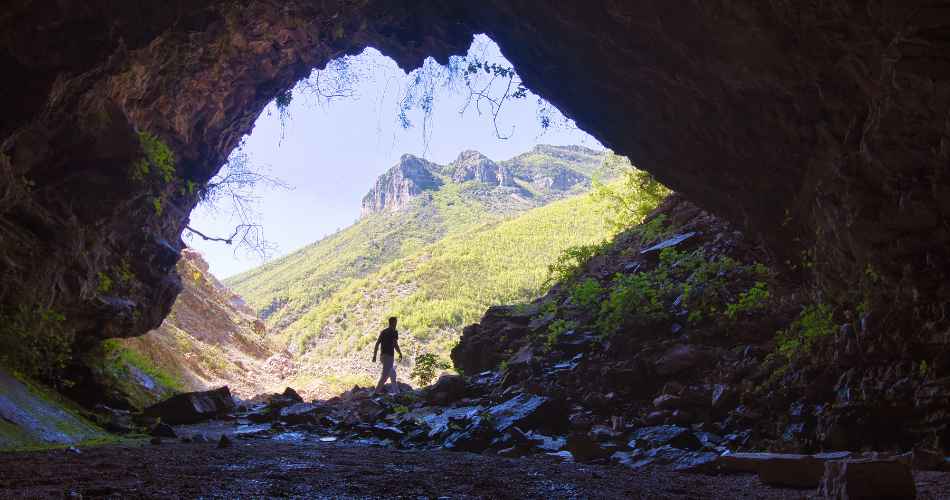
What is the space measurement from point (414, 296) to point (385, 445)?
47.3 meters

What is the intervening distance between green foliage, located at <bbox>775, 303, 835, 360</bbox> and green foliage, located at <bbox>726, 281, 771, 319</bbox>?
0.88 m

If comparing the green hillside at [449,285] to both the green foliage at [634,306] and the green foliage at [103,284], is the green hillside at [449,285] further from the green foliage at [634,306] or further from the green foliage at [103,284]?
the green foliage at [103,284]

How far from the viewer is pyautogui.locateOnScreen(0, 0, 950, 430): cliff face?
5.00 m

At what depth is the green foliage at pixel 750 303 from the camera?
8008 mm

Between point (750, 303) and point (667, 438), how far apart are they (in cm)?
334

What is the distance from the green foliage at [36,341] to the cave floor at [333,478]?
335cm

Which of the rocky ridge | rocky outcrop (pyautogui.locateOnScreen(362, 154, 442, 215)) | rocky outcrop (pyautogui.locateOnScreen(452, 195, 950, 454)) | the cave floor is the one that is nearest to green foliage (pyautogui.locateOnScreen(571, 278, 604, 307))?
rocky outcrop (pyautogui.locateOnScreen(452, 195, 950, 454))

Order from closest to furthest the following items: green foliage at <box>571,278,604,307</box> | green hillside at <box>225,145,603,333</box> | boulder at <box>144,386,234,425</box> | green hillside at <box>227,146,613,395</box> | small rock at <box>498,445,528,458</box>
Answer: small rock at <box>498,445,528,458</box> → boulder at <box>144,386,234,425</box> → green foliage at <box>571,278,604,307</box> → green hillside at <box>227,146,613,395</box> → green hillside at <box>225,145,603,333</box>

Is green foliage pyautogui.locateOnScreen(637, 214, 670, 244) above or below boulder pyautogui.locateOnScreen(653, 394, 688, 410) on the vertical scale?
above

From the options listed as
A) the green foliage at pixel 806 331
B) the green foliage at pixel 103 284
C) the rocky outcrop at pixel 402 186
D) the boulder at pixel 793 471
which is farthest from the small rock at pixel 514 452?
the rocky outcrop at pixel 402 186

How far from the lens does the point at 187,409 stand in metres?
9.55

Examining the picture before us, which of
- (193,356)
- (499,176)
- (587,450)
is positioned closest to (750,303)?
(587,450)

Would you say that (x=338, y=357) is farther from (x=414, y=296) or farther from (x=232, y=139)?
(x=232, y=139)

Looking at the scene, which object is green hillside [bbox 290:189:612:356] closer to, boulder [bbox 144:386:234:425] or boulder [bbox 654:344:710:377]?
boulder [bbox 144:386:234:425]
